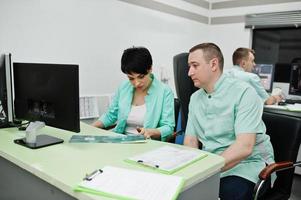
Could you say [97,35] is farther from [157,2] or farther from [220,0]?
[220,0]

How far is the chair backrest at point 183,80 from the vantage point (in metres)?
2.06

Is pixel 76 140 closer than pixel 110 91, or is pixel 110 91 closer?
pixel 76 140

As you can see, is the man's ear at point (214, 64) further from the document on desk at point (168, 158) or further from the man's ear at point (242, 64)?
the man's ear at point (242, 64)

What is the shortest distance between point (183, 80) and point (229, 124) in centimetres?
61

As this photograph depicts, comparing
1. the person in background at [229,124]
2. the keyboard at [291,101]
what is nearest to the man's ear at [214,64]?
the person in background at [229,124]

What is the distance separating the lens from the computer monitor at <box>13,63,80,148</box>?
1.25 meters

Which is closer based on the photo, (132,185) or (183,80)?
(132,185)

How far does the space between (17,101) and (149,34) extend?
1.94 metres

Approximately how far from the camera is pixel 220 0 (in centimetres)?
398

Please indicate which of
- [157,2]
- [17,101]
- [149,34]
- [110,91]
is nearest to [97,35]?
[110,91]

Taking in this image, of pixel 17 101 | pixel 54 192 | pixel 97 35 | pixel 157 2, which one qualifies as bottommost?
pixel 54 192

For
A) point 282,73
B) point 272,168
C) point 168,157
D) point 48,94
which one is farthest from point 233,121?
point 282,73

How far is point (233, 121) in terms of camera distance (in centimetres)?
157

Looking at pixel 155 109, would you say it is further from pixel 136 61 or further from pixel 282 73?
pixel 282 73
